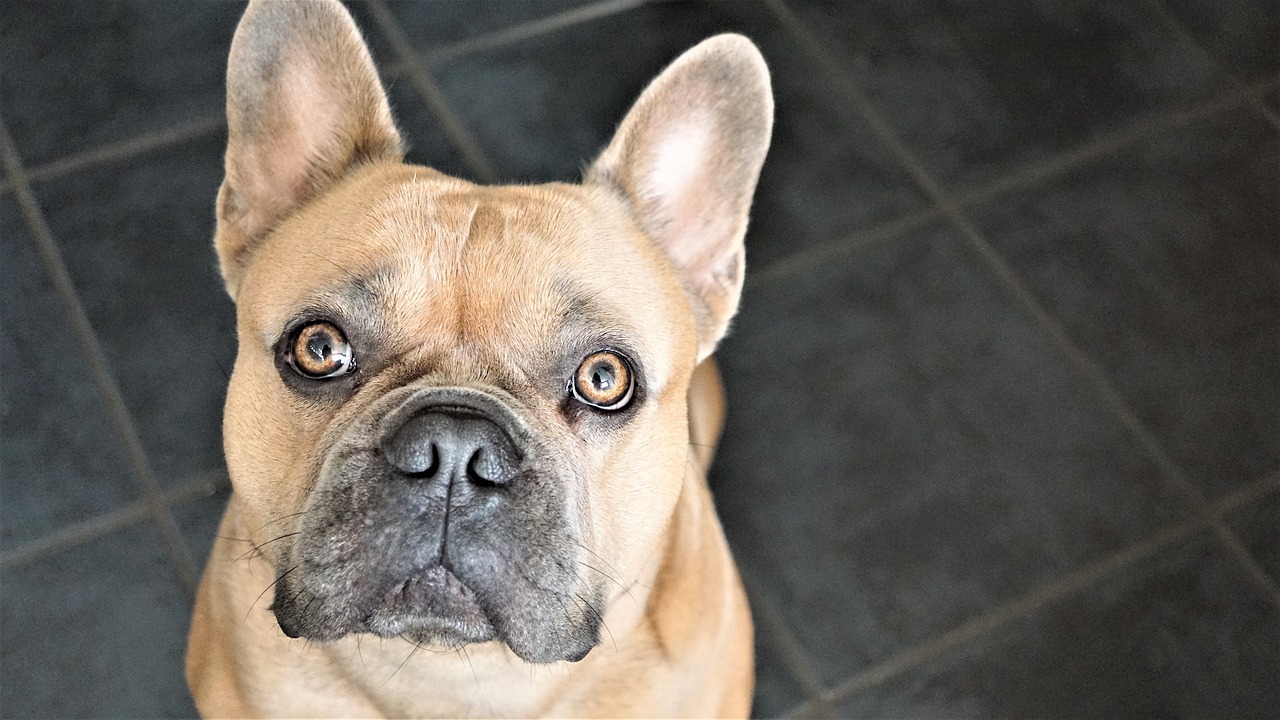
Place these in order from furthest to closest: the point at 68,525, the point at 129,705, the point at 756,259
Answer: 1. the point at 756,259
2. the point at 68,525
3. the point at 129,705

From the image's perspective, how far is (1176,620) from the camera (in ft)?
10.1

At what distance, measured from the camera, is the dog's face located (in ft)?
5.29

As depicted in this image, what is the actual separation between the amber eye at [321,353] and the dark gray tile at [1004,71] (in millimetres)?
2474

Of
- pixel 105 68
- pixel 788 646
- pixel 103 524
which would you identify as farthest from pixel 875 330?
pixel 105 68

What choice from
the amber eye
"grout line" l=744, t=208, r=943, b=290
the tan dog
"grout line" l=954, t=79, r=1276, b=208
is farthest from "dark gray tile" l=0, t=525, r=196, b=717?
"grout line" l=954, t=79, r=1276, b=208

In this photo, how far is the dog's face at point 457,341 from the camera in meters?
1.61

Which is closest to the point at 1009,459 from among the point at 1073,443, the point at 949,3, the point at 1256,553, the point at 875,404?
the point at 1073,443

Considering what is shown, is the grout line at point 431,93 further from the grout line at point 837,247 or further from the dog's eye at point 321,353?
the dog's eye at point 321,353

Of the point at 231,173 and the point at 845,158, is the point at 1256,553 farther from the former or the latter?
the point at 231,173

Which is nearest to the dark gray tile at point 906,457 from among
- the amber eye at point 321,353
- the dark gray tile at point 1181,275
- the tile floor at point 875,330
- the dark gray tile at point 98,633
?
the tile floor at point 875,330

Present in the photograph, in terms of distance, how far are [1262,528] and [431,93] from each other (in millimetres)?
2791

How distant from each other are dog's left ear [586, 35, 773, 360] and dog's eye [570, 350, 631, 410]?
0.36 meters

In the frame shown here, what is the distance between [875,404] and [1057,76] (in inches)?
57.8

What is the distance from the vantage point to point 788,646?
9.78 ft
